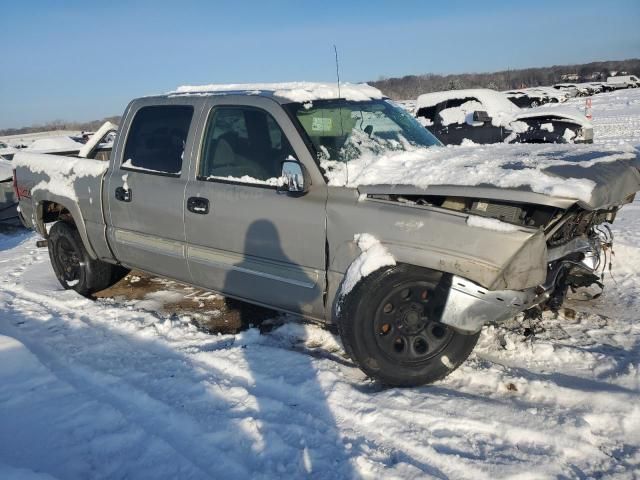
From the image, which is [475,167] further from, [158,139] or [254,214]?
[158,139]

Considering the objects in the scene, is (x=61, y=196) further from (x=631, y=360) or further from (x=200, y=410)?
(x=631, y=360)

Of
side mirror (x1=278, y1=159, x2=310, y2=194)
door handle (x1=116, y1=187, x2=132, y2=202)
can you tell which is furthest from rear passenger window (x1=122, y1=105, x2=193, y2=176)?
side mirror (x1=278, y1=159, x2=310, y2=194)

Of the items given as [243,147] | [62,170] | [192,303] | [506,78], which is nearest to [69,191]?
[62,170]

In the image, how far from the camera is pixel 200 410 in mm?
3018

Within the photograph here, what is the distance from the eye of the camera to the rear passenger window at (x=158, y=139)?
4.17m

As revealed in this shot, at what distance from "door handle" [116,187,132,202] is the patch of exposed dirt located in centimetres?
76

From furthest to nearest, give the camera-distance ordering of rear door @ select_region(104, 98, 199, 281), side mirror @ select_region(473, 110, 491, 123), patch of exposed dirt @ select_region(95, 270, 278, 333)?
side mirror @ select_region(473, 110, 491, 123) → patch of exposed dirt @ select_region(95, 270, 278, 333) → rear door @ select_region(104, 98, 199, 281)

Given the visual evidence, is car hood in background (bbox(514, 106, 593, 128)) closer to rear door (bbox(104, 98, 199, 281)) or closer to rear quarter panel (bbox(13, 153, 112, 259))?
rear door (bbox(104, 98, 199, 281))

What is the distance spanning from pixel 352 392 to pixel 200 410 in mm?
879

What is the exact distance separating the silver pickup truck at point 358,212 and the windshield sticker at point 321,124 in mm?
10

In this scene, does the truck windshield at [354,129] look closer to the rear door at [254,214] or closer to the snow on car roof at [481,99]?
the rear door at [254,214]

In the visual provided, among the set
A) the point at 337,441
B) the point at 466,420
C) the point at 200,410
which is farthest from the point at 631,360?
the point at 200,410

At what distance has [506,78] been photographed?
92188 mm

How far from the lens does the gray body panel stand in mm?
2783
